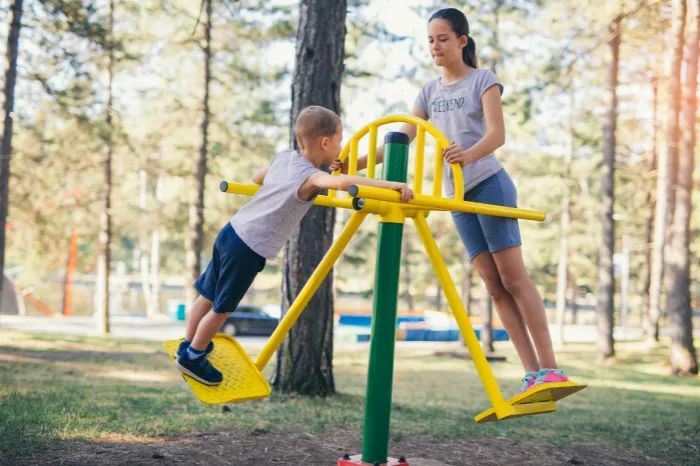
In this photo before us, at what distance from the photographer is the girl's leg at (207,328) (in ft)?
11.5

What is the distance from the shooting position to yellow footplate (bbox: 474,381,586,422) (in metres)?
3.23

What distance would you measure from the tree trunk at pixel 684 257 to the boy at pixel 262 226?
35.7 feet

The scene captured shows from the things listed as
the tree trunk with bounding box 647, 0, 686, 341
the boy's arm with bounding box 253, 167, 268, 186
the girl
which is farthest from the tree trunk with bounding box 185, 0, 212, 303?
the girl

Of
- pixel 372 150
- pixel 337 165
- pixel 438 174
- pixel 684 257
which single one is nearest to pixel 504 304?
pixel 438 174

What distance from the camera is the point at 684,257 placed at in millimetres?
12672

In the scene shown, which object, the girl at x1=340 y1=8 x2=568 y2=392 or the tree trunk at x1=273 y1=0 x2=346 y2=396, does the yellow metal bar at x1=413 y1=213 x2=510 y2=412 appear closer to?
the girl at x1=340 y1=8 x2=568 y2=392

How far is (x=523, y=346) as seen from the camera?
362cm

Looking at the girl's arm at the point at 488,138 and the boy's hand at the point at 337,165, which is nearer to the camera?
the girl's arm at the point at 488,138

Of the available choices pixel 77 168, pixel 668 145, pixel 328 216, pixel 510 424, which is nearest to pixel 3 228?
pixel 77 168

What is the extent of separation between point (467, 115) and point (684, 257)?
10521 mm

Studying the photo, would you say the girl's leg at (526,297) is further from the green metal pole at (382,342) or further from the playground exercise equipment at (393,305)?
the green metal pole at (382,342)

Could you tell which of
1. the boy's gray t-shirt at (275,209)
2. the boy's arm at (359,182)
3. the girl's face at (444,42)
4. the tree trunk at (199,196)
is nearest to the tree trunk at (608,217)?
the tree trunk at (199,196)

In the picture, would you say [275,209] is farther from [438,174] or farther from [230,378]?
[230,378]

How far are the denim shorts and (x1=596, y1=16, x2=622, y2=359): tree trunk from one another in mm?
12726
